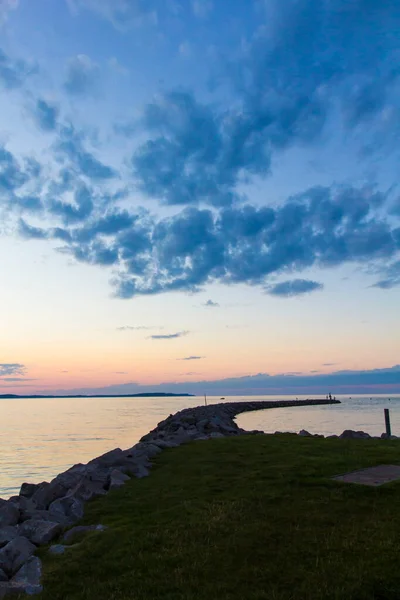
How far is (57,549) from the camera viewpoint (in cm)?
Answer: 855

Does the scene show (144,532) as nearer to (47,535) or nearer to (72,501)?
(47,535)

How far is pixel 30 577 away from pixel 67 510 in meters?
3.88

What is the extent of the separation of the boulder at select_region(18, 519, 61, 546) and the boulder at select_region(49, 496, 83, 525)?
1.38 ft

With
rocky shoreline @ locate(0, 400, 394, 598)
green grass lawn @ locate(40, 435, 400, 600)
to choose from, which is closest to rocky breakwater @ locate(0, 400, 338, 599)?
rocky shoreline @ locate(0, 400, 394, 598)

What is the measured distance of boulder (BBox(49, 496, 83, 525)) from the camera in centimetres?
1068

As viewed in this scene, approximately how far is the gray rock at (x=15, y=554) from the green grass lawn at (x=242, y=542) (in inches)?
18.6

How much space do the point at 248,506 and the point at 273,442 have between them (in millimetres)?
7827

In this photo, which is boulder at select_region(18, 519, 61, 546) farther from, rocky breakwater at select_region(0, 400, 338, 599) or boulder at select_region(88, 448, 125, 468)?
boulder at select_region(88, 448, 125, 468)

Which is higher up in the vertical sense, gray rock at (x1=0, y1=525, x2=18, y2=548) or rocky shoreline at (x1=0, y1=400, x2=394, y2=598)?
rocky shoreline at (x1=0, y1=400, x2=394, y2=598)

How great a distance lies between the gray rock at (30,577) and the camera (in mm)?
6973

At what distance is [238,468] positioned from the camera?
502 inches

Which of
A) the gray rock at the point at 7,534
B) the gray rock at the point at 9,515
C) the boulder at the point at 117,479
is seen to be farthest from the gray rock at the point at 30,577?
the boulder at the point at 117,479

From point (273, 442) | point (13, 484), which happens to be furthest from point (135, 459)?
point (13, 484)

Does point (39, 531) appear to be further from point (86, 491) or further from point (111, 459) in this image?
point (111, 459)
